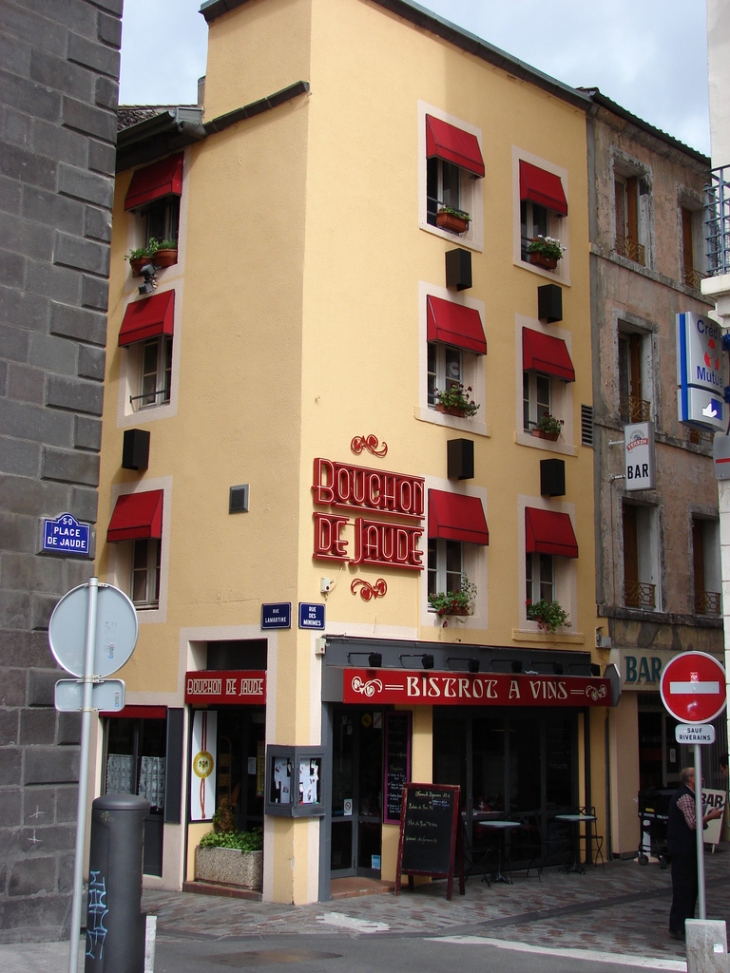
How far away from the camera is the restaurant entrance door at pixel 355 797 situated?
1619cm

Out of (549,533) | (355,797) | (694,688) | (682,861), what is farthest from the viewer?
(549,533)

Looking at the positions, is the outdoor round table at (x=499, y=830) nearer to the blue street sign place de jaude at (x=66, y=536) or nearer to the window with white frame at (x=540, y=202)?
the blue street sign place de jaude at (x=66, y=536)

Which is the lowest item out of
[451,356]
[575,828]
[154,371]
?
[575,828]

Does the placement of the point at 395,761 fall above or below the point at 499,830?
above

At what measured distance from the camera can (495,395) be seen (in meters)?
18.9

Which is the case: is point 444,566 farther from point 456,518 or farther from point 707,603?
point 707,603

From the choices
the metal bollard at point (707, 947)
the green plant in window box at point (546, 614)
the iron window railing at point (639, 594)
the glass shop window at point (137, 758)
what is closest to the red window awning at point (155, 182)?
the glass shop window at point (137, 758)

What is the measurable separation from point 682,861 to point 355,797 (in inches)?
207

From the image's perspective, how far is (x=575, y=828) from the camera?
18734mm

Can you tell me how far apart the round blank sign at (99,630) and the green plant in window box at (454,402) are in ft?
34.4

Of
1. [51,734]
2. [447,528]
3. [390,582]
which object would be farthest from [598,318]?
[51,734]

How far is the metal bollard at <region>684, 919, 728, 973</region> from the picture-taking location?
31.8 ft

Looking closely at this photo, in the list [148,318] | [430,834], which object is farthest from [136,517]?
[430,834]

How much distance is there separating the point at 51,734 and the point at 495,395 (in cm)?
1015
